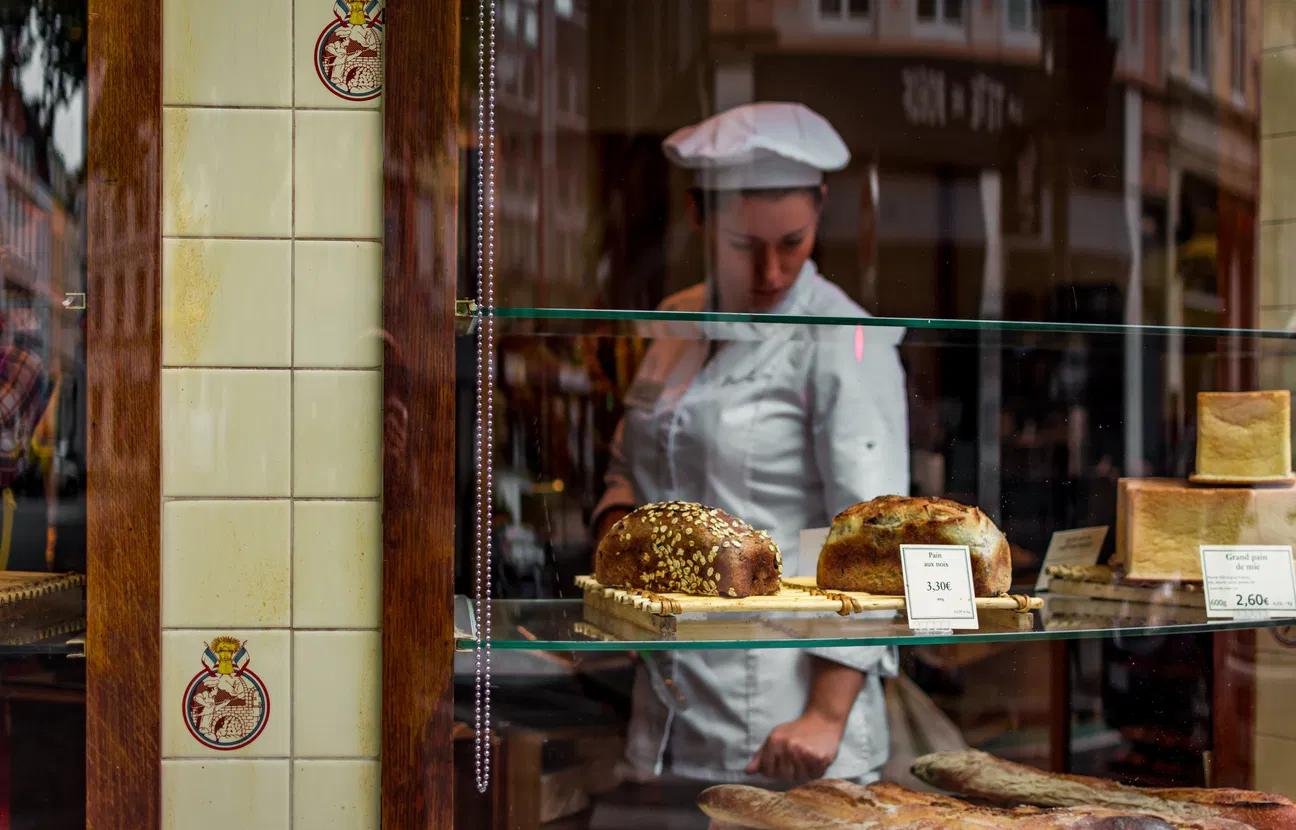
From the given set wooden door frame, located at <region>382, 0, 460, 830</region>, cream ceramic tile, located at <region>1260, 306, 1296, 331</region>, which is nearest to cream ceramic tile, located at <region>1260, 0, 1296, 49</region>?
cream ceramic tile, located at <region>1260, 306, 1296, 331</region>

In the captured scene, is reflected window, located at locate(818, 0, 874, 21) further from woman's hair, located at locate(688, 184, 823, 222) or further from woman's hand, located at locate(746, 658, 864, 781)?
woman's hand, located at locate(746, 658, 864, 781)

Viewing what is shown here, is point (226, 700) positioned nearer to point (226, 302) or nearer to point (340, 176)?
point (226, 302)

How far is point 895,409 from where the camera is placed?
1.93 meters

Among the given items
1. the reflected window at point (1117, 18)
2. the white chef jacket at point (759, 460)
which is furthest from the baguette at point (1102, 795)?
the reflected window at point (1117, 18)

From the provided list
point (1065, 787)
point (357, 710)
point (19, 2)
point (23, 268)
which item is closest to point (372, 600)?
point (357, 710)

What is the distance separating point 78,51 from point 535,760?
101cm

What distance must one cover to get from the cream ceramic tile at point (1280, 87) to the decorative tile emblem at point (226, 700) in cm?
157

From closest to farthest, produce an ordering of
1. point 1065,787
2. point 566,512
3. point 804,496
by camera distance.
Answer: point 1065,787, point 566,512, point 804,496

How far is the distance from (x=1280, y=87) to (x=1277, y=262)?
0.25 metres

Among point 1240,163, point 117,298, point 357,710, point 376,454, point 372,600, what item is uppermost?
point 1240,163

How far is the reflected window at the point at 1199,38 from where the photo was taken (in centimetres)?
183

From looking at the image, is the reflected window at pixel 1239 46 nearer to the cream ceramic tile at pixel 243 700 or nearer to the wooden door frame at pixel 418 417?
the wooden door frame at pixel 418 417

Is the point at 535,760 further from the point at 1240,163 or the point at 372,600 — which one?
the point at 1240,163

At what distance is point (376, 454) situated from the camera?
1.29m
